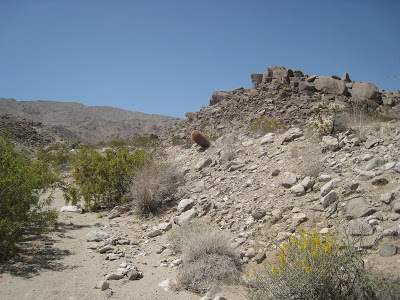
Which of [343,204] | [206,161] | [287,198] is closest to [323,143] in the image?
[287,198]

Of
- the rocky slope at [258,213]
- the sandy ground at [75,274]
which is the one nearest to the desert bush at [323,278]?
the rocky slope at [258,213]

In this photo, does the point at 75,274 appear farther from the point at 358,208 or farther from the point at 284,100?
the point at 284,100

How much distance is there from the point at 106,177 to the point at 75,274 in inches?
201

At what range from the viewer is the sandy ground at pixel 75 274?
157 inches

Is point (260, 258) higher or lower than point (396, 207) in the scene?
lower

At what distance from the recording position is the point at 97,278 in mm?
4516

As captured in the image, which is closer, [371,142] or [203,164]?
[371,142]

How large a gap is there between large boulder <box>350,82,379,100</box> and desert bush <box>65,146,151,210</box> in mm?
18538

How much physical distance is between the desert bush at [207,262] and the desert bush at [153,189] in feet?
10.0

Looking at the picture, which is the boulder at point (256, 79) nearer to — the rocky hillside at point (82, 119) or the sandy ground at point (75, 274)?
the rocky hillside at point (82, 119)

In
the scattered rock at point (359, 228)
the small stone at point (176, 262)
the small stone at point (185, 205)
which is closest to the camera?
the scattered rock at point (359, 228)

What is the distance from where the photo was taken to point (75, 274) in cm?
464

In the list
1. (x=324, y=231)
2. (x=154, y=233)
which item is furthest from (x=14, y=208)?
(x=324, y=231)

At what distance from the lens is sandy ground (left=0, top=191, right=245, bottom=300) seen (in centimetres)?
400
